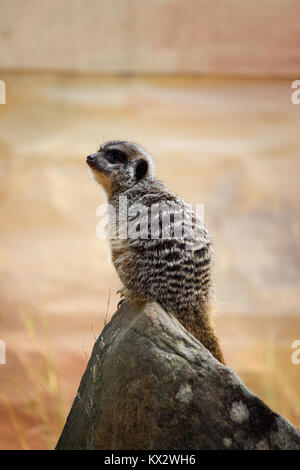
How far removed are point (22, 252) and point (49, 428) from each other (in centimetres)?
123

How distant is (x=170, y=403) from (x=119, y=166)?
1287 mm

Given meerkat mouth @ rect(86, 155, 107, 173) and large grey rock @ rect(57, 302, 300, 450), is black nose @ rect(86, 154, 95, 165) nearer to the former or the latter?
meerkat mouth @ rect(86, 155, 107, 173)

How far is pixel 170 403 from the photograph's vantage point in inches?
62.9

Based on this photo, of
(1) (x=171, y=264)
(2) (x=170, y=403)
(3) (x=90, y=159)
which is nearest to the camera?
(2) (x=170, y=403)

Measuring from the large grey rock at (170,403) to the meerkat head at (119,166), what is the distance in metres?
0.89

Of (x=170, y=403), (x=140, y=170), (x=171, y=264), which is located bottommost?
(x=170, y=403)

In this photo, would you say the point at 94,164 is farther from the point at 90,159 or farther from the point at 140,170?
the point at 140,170

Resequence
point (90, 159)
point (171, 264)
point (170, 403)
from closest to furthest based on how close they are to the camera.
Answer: point (170, 403) < point (171, 264) < point (90, 159)

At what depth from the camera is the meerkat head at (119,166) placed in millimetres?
2467

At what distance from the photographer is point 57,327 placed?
335cm

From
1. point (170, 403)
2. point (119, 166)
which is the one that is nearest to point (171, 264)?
point (170, 403)

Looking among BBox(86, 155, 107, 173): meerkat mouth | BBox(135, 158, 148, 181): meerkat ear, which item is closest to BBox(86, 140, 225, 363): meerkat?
BBox(135, 158, 148, 181): meerkat ear

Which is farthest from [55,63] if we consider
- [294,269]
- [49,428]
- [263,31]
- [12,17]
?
[49,428]

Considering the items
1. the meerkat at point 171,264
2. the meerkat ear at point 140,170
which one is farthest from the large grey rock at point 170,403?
the meerkat ear at point 140,170
